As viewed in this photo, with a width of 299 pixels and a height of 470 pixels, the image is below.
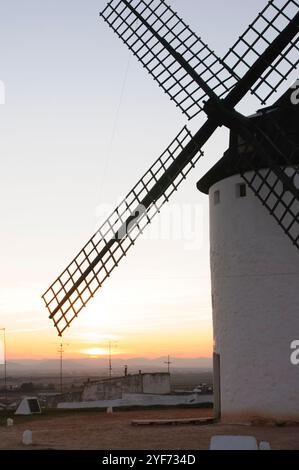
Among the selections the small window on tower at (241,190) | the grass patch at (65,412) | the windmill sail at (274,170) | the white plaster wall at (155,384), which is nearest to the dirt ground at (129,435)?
the grass patch at (65,412)

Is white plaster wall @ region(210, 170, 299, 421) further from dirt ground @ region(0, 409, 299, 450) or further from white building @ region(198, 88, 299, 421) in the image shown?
dirt ground @ region(0, 409, 299, 450)

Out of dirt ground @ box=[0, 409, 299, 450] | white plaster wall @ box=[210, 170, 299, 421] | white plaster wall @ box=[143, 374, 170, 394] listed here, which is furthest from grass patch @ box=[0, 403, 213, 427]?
white plaster wall @ box=[143, 374, 170, 394]

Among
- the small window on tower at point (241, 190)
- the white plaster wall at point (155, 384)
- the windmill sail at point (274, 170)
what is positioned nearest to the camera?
the windmill sail at point (274, 170)

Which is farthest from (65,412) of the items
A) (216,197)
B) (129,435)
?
(216,197)

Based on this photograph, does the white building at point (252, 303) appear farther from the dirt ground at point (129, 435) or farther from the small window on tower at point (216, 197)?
the dirt ground at point (129, 435)

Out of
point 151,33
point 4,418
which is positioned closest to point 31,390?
point 4,418

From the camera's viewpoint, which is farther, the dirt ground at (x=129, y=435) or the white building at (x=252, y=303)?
the white building at (x=252, y=303)

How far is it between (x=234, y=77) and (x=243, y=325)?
699 centimetres

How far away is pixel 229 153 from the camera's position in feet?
67.3

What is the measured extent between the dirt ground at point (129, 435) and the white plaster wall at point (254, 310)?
2.86 ft

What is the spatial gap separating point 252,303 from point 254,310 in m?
0.20

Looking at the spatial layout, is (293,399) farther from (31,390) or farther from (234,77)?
(31,390)

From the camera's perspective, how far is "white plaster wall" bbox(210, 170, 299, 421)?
18734 mm

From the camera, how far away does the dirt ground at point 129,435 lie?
15.5m
